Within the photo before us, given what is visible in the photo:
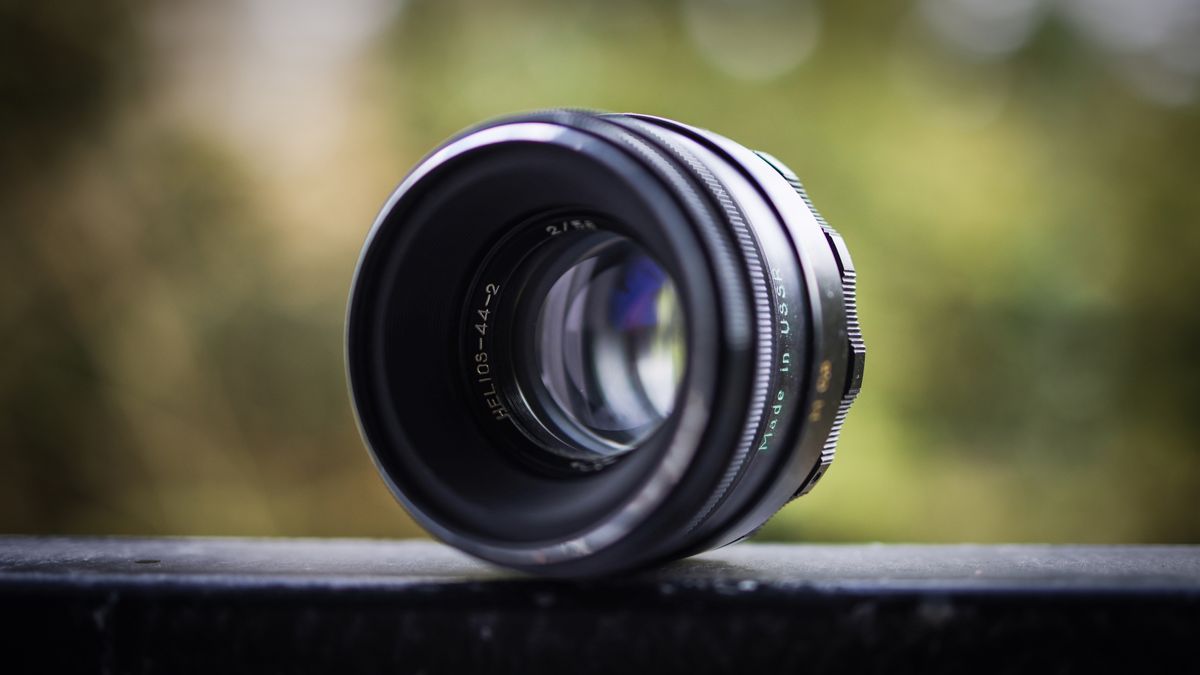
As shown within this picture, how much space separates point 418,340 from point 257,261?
254 cm

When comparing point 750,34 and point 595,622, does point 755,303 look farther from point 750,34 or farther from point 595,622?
point 750,34

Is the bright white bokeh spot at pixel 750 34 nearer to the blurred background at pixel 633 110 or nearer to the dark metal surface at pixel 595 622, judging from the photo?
the blurred background at pixel 633 110

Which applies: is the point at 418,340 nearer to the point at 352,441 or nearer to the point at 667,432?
the point at 667,432

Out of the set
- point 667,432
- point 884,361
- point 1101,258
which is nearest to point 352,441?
point 884,361

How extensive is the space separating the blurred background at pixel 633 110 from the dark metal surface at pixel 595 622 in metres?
2.33

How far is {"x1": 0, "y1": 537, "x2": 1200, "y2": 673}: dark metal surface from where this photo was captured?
0.59m

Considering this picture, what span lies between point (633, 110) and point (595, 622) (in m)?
2.61

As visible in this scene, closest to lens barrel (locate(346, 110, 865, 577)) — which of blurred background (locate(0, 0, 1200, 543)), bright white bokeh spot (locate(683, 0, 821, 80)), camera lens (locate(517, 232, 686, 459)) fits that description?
camera lens (locate(517, 232, 686, 459))

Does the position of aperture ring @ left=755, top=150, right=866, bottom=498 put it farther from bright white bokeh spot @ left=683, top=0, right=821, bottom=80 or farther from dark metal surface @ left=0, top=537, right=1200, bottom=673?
bright white bokeh spot @ left=683, top=0, right=821, bottom=80

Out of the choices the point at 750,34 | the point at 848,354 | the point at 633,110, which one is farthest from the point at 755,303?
the point at 750,34

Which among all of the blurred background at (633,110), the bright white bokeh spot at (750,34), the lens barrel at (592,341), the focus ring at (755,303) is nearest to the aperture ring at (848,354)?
the lens barrel at (592,341)

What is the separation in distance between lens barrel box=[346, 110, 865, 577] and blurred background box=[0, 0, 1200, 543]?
2242 mm

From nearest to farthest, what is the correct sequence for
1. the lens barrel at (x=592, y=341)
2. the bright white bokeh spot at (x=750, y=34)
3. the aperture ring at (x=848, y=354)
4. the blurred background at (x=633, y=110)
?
1. the lens barrel at (x=592, y=341)
2. the aperture ring at (x=848, y=354)
3. the blurred background at (x=633, y=110)
4. the bright white bokeh spot at (x=750, y=34)

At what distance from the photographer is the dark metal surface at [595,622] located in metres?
0.59
